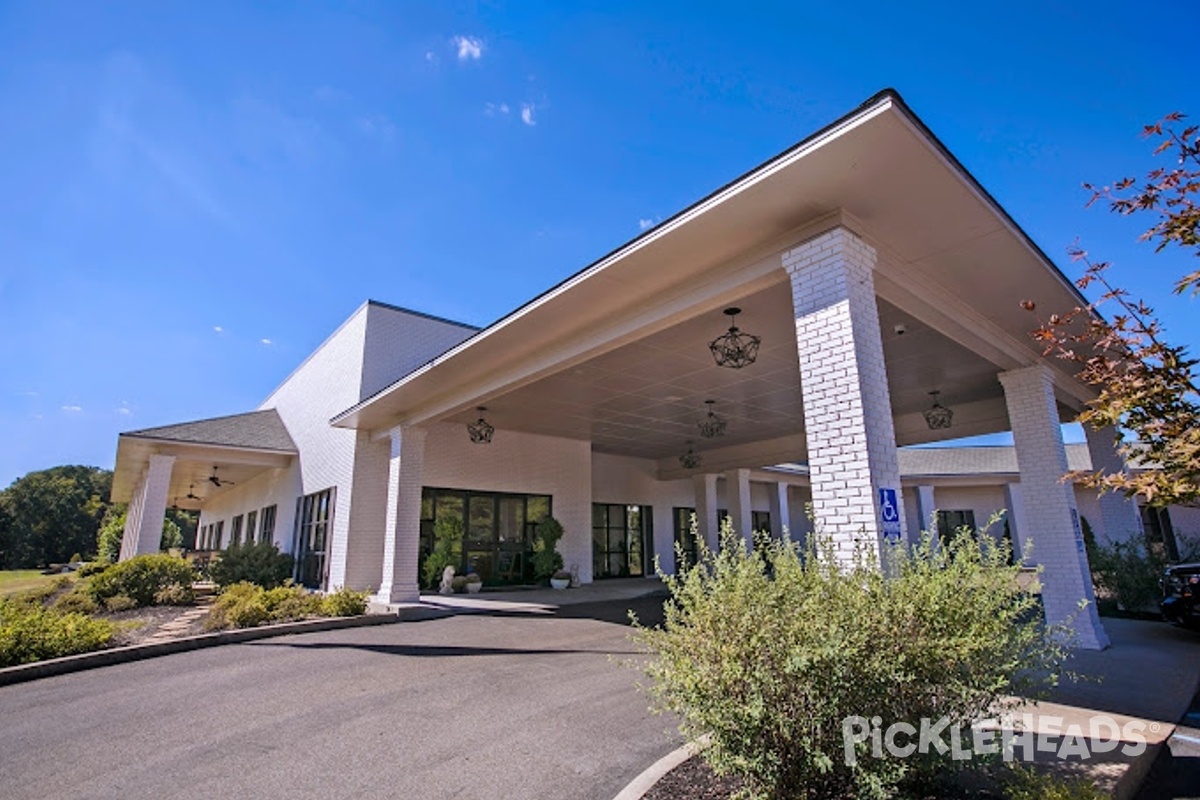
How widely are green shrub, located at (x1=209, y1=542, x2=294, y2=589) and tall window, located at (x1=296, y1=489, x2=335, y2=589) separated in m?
0.67

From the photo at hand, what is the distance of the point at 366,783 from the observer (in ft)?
11.3

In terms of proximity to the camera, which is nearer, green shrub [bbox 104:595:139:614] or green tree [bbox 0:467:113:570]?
green shrub [bbox 104:595:139:614]

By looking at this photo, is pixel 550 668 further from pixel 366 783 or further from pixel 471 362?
pixel 471 362

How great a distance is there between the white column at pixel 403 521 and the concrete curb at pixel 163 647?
1664 millimetres

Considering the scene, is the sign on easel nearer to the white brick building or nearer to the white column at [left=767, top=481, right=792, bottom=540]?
the white brick building

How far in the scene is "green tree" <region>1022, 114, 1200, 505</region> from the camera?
3.02 metres

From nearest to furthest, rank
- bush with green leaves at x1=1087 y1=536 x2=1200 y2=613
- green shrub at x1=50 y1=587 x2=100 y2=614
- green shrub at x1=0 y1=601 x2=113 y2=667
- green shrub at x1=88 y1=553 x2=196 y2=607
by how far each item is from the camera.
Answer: green shrub at x1=0 y1=601 x2=113 y2=667 < bush with green leaves at x1=1087 y1=536 x2=1200 y2=613 < green shrub at x1=50 y1=587 x2=100 y2=614 < green shrub at x1=88 y1=553 x2=196 y2=607

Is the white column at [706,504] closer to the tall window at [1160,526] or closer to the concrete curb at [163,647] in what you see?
the concrete curb at [163,647]

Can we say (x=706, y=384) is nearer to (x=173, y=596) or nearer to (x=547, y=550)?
(x=547, y=550)

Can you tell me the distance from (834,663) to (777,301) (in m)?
5.18

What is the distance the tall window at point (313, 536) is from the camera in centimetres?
1429

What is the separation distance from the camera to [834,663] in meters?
2.58

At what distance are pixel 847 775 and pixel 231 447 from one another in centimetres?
1806

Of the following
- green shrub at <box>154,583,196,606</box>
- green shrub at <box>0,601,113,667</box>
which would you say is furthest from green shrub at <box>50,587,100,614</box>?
green shrub at <box>0,601,113,667</box>
